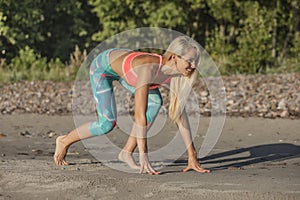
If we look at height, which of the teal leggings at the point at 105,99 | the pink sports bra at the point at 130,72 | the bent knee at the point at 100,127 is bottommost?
the bent knee at the point at 100,127

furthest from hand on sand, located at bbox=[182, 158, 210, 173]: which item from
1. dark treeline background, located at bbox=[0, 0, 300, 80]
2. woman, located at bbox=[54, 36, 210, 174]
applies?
dark treeline background, located at bbox=[0, 0, 300, 80]

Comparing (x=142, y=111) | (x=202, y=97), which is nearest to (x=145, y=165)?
(x=142, y=111)

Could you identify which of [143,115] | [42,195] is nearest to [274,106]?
[143,115]

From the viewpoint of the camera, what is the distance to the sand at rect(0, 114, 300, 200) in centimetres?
520

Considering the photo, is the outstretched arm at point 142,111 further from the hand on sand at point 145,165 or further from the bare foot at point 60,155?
the bare foot at point 60,155

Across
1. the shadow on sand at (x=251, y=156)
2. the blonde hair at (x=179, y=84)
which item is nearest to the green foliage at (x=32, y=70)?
the shadow on sand at (x=251, y=156)

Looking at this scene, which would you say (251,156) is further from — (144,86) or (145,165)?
(144,86)

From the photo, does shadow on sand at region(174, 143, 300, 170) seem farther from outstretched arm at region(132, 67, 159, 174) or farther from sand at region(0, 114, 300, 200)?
outstretched arm at region(132, 67, 159, 174)

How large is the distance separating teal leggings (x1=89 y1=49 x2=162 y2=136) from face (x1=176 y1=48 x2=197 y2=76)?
0.54 metres

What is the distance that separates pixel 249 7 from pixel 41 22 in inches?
216

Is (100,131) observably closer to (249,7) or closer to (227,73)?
(227,73)

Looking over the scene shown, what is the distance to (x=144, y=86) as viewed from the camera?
5.86m

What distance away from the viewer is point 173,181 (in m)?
5.55

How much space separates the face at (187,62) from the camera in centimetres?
586
